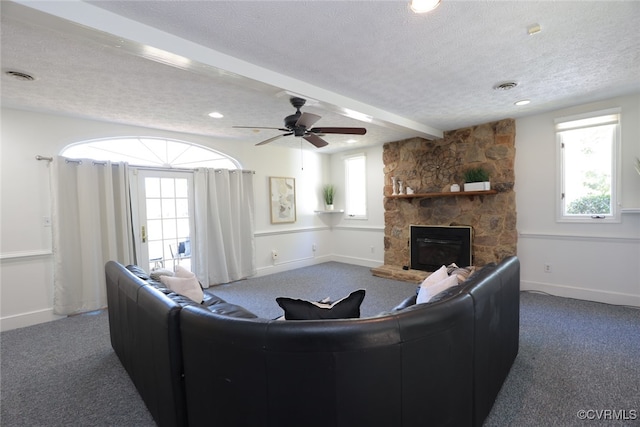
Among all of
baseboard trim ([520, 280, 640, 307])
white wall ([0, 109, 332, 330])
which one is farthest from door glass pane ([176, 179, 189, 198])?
baseboard trim ([520, 280, 640, 307])

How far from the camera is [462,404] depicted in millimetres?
1442

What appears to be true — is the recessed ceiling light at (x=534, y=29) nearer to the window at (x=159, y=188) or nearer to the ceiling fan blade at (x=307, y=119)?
the ceiling fan blade at (x=307, y=119)

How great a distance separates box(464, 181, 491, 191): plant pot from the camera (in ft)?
14.0

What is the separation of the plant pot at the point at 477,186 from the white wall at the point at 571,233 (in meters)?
0.40

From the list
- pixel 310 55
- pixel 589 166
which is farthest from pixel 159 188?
pixel 589 166

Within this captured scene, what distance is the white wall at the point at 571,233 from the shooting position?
3418 millimetres

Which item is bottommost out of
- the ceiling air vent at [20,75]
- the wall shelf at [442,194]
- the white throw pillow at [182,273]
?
the white throw pillow at [182,273]

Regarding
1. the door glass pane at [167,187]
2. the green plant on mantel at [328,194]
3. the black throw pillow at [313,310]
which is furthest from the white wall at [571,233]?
the door glass pane at [167,187]

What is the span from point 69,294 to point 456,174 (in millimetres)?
5623

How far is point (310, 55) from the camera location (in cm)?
230

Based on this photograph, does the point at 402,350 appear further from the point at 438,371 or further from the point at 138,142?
the point at 138,142

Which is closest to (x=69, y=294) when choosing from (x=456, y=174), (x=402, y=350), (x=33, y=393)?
(x=33, y=393)
